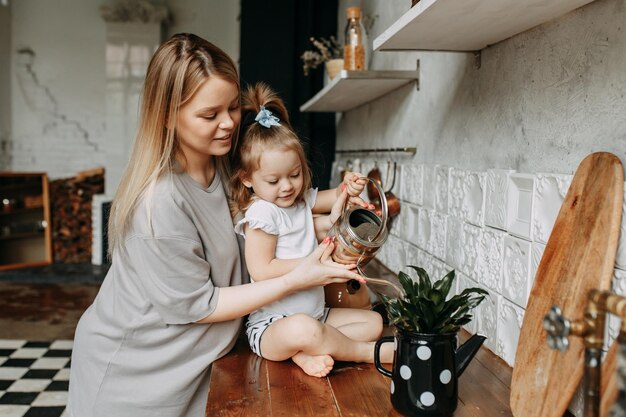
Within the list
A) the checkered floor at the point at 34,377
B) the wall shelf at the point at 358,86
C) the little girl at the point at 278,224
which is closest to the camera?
the little girl at the point at 278,224

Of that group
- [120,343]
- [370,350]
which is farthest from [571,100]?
[120,343]

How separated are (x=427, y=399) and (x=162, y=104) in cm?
87

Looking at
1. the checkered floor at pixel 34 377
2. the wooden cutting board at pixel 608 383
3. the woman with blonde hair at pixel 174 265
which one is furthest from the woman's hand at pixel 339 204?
the checkered floor at pixel 34 377

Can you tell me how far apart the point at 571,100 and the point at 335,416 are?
0.77m

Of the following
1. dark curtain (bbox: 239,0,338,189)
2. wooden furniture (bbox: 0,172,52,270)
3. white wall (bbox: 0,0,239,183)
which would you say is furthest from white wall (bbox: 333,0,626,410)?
wooden furniture (bbox: 0,172,52,270)

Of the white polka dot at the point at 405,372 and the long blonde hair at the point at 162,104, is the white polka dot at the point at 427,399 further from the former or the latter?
the long blonde hair at the point at 162,104

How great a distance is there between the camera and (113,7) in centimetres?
590

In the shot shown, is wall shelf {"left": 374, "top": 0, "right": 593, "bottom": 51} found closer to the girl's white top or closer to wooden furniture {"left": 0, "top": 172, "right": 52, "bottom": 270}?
the girl's white top

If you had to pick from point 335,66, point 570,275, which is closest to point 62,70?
point 335,66

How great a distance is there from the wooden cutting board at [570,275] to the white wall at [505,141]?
4 cm

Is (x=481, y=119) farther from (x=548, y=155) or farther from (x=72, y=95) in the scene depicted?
(x=72, y=95)

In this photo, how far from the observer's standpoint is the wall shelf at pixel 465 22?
1.19 m

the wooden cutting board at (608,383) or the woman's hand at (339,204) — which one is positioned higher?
the woman's hand at (339,204)

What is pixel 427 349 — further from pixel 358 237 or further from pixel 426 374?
pixel 358 237
